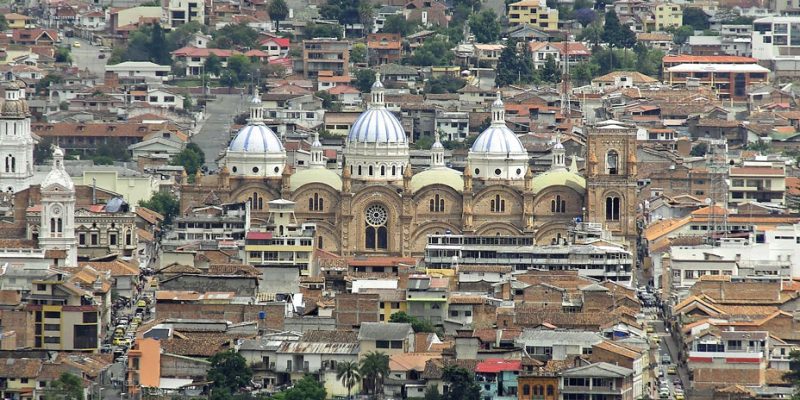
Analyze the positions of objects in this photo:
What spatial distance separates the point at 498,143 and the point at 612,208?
23.9 feet

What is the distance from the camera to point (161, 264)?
151 m

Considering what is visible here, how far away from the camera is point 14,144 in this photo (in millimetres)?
167875

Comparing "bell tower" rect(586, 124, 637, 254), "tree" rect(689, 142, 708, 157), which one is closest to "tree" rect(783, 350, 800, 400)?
"bell tower" rect(586, 124, 637, 254)

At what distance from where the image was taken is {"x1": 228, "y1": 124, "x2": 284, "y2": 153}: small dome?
166m

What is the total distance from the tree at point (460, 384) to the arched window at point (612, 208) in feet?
122

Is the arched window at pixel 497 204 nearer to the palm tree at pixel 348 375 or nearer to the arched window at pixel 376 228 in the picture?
the arched window at pixel 376 228

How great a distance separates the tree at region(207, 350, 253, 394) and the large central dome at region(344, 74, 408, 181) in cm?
3679

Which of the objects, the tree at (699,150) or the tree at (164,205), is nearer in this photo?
the tree at (164,205)

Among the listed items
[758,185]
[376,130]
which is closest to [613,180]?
[376,130]

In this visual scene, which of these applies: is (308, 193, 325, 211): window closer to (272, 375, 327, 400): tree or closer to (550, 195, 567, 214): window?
(550, 195, 567, 214): window

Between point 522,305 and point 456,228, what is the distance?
21512 mm

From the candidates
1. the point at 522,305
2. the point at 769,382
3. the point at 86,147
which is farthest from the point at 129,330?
the point at 86,147

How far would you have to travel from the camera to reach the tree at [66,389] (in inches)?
4838

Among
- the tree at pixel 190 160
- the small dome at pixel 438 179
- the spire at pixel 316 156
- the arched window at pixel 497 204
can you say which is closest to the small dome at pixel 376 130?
the small dome at pixel 438 179
